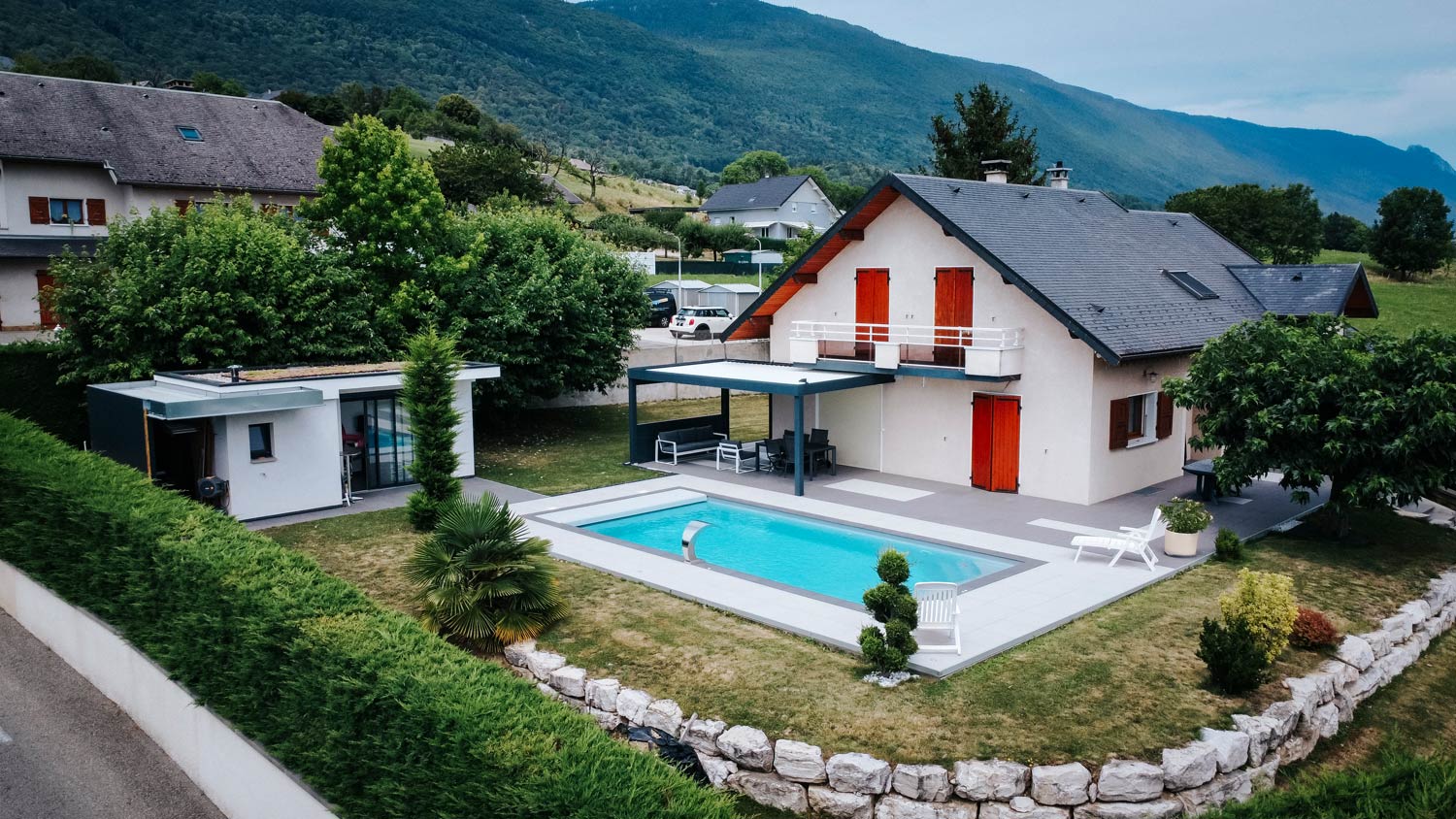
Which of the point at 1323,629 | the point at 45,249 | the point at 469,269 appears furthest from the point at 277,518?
the point at 45,249

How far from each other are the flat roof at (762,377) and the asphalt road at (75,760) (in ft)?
43.0

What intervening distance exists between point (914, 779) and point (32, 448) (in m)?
14.1

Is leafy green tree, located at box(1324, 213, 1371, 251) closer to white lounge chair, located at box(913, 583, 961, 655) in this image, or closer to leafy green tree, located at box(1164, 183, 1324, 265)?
leafy green tree, located at box(1164, 183, 1324, 265)

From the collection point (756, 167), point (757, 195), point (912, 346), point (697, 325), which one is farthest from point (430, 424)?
point (756, 167)

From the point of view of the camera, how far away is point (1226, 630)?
10.8 m

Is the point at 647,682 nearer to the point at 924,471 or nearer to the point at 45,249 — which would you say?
the point at 924,471

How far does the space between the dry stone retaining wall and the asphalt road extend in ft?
14.8

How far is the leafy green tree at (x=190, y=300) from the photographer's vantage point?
21.2 metres

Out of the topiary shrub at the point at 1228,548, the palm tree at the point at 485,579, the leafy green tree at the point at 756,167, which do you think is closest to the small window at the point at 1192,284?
the topiary shrub at the point at 1228,548

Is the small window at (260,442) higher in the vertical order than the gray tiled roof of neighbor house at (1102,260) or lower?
lower

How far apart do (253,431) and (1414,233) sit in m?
64.2

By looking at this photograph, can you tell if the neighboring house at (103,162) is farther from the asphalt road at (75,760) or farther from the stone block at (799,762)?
the stone block at (799,762)

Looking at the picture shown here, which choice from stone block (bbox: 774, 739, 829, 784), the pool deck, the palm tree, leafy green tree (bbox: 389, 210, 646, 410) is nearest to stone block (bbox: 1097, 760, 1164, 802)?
the pool deck

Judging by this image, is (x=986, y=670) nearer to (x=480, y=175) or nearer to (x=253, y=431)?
(x=253, y=431)
